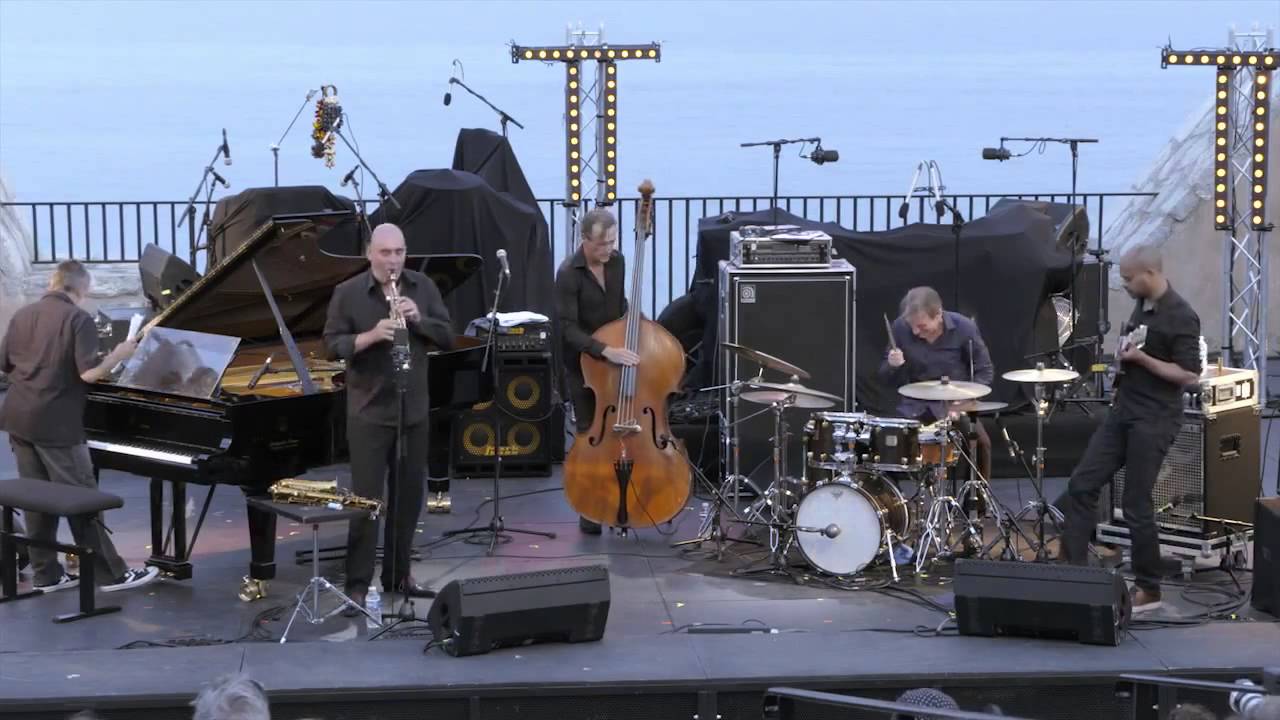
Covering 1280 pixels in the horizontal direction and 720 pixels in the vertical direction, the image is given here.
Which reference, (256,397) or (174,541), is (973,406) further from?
(174,541)

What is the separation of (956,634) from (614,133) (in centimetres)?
Result: 481

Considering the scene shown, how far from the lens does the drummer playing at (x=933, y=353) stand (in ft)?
25.8

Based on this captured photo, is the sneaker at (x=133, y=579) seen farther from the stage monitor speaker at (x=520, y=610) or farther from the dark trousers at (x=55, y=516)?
the stage monitor speaker at (x=520, y=610)

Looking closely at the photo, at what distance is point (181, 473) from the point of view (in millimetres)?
6891

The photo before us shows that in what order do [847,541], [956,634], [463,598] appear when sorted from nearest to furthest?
[463,598]
[956,634]
[847,541]

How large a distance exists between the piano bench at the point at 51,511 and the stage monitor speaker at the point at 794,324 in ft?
11.1

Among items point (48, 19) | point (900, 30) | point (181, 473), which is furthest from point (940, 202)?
point (48, 19)

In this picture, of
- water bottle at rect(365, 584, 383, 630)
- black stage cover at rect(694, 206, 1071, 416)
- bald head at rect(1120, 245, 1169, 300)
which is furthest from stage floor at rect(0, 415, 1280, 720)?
black stage cover at rect(694, 206, 1071, 416)

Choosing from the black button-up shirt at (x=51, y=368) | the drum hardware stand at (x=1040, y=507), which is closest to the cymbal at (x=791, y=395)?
the drum hardware stand at (x=1040, y=507)

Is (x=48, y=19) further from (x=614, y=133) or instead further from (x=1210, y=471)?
(x=1210, y=471)

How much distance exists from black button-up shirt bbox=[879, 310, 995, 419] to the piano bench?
366 centimetres

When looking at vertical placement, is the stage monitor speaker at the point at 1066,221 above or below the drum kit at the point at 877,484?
above

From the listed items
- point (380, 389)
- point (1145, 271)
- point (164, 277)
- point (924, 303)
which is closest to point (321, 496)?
point (380, 389)

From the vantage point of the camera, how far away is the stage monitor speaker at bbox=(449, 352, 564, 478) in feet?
31.2
